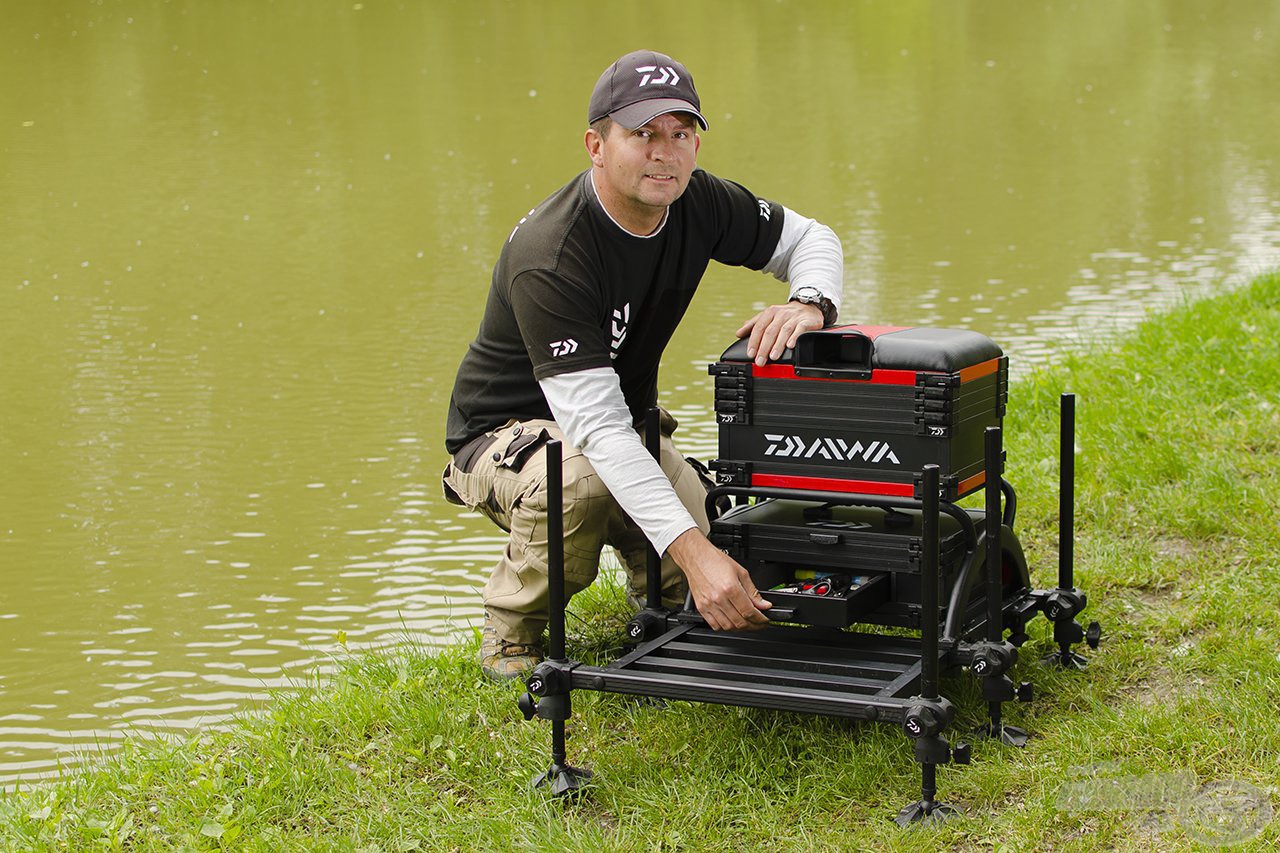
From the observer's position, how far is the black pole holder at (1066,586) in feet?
11.4

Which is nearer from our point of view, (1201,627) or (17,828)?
(17,828)

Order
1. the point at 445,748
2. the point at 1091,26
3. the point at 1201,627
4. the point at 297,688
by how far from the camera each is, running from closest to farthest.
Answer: the point at 445,748
the point at 1201,627
the point at 297,688
the point at 1091,26

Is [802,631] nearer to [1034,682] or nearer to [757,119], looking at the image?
[1034,682]

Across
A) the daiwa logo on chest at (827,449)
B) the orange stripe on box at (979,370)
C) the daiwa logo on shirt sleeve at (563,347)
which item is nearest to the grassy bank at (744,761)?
the daiwa logo on chest at (827,449)

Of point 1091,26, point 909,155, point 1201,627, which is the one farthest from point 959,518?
point 1091,26

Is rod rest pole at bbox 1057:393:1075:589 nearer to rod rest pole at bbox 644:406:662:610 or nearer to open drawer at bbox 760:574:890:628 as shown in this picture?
open drawer at bbox 760:574:890:628

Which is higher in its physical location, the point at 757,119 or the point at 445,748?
the point at 757,119

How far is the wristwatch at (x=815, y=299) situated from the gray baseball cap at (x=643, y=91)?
0.48m

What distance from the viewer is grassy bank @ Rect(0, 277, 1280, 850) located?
292 centimetres

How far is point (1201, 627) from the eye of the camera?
146 inches

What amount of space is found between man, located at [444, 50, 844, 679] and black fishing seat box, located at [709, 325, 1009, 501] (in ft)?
0.29

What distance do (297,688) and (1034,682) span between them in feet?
6.05

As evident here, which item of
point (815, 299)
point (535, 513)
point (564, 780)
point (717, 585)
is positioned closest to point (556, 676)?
point (564, 780)

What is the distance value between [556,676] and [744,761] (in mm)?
423
